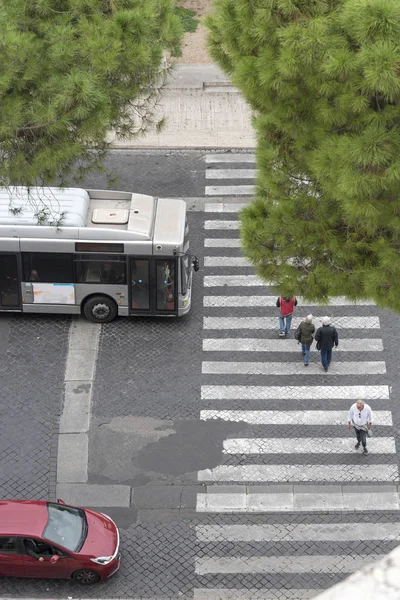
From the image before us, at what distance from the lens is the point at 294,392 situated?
1745 cm

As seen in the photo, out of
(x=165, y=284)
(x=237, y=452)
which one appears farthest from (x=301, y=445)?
(x=165, y=284)

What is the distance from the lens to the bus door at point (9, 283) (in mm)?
18469

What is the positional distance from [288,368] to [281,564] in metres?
5.13

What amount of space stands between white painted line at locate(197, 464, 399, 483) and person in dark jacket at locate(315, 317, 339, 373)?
8.94 ft

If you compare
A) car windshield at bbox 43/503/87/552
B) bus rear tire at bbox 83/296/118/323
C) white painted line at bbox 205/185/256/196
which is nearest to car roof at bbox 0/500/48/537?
car windshield at bbox 43/503/87/552

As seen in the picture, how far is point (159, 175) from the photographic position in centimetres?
2423

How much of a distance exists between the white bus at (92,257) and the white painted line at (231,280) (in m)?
1.31

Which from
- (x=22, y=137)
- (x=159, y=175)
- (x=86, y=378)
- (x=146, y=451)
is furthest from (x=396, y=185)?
(x=159, y=175)

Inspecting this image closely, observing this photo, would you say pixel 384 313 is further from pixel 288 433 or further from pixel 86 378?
pixel 86 378

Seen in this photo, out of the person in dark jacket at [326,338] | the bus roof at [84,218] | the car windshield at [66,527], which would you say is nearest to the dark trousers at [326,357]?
the person in dark jacket at [326,338]

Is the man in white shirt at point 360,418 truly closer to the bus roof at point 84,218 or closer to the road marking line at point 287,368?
the road marking line at point 287,368

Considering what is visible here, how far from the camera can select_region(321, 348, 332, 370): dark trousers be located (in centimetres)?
1757

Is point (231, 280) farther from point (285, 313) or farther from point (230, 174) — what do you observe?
point (230, 174)

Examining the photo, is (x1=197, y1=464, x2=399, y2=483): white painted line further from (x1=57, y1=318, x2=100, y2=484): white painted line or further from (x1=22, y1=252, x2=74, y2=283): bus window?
(x1=22, y1=252, x2=74, y2=283): bus window
